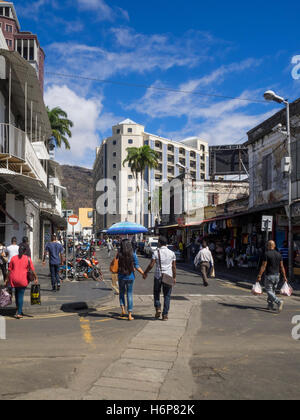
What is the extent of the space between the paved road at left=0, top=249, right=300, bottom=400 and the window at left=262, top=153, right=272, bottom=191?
14.6m

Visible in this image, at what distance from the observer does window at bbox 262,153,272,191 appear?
24.1m

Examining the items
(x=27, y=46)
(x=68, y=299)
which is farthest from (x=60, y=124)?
(x=68, y=299)

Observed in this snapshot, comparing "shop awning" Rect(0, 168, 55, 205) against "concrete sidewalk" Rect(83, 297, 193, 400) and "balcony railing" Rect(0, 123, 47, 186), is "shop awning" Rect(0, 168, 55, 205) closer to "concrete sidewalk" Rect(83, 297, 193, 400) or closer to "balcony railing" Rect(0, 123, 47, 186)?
"balcony railing" Rect(0, 123, 47, 186)

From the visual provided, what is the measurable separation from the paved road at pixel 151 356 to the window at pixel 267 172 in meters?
14.6

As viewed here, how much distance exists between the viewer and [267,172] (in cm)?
2444

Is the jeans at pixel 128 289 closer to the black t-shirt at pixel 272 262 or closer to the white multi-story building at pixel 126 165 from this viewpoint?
the black t-shirt at pixel 272 262

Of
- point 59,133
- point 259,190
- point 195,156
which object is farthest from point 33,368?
point 195,156

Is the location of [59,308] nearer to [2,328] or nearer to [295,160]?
[2,328]

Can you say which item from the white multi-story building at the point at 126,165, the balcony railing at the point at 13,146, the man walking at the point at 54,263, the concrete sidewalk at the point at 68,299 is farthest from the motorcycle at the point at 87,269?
the white multi-story building at the point at 126,165

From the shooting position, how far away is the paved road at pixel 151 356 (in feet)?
15.4

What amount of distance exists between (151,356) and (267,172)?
2010cm

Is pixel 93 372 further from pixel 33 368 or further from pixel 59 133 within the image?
pixel 59 133
